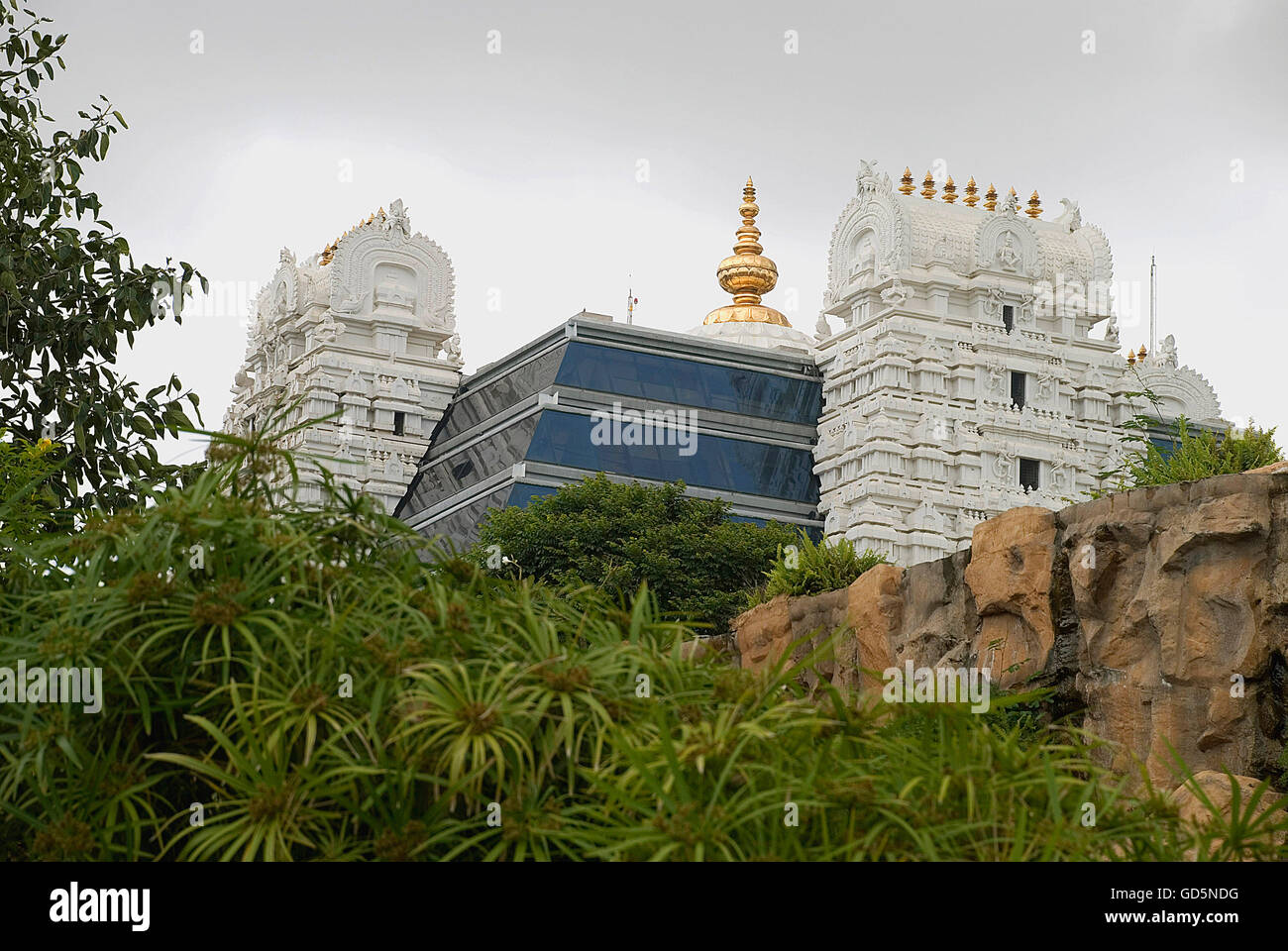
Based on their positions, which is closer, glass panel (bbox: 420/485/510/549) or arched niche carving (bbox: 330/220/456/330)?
glass panel (bbox: 420/485/510/549)

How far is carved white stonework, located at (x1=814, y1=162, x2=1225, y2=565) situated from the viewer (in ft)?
161

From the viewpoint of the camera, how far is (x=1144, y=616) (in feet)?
52.0

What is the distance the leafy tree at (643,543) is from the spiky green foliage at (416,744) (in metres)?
27.7

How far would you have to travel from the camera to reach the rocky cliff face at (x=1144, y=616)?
49.0ft

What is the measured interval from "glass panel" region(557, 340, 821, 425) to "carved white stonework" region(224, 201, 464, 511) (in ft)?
19.6

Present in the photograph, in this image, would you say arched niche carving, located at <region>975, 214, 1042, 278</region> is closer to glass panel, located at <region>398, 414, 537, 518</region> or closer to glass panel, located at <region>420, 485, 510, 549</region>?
glass panel, located at <region>398, 414, 537, 518</region>

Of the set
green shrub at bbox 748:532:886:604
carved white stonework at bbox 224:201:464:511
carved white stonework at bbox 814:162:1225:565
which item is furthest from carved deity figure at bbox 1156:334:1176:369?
green shrub at bbox 748:532:886:604

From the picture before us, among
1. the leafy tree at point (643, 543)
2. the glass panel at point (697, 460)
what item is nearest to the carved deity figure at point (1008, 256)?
the glass panel at point (697, 460)

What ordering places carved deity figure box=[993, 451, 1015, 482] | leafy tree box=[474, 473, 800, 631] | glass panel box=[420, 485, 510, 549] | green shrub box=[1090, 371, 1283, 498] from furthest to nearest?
carved deity figure box=[993, 451, 1015, 482]
glass panel box=[420, 485, 510, 549]
leafy tree box=[474, 473, 800, 631]
green shrub box=[1090, 371, 1283, 498]

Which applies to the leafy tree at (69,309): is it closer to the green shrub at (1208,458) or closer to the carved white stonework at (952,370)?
the green shrub at (1208,458)

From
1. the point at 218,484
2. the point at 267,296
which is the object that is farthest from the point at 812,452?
the point at 218,484
